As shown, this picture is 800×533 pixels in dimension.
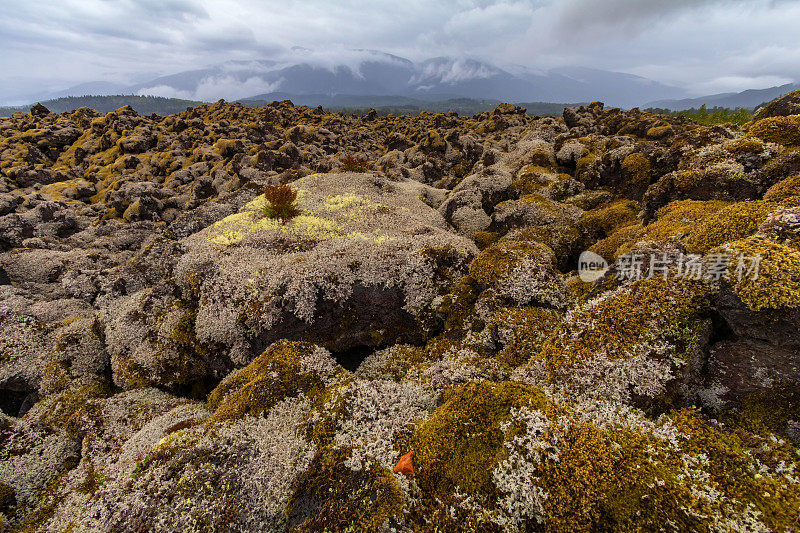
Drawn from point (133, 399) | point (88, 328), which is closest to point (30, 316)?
point (88, 328)

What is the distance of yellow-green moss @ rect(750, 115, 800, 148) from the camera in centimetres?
909

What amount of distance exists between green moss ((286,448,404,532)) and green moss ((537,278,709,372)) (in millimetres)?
3796

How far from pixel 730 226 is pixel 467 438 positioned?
6513mm

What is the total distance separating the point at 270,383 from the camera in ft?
23.8

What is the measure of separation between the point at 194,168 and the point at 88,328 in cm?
3179

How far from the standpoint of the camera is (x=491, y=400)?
18.3 feet

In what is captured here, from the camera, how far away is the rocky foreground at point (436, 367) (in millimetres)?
4684

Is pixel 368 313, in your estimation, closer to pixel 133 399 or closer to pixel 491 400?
pixel 491 400

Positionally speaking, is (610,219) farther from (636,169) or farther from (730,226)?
(730,226)

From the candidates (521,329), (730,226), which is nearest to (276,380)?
(521,329)

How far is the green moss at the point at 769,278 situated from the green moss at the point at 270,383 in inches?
308

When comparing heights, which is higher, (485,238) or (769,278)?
(769,278)

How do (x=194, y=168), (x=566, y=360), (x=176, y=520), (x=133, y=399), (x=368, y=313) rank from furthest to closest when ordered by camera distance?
(x=194, y=168), (x=368, y=313), (x=133, y=399), (x=566, y=360), (x=176, y=520)

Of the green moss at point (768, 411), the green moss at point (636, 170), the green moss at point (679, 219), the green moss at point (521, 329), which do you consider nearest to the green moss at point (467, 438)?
the green moss at point (521, 329)
